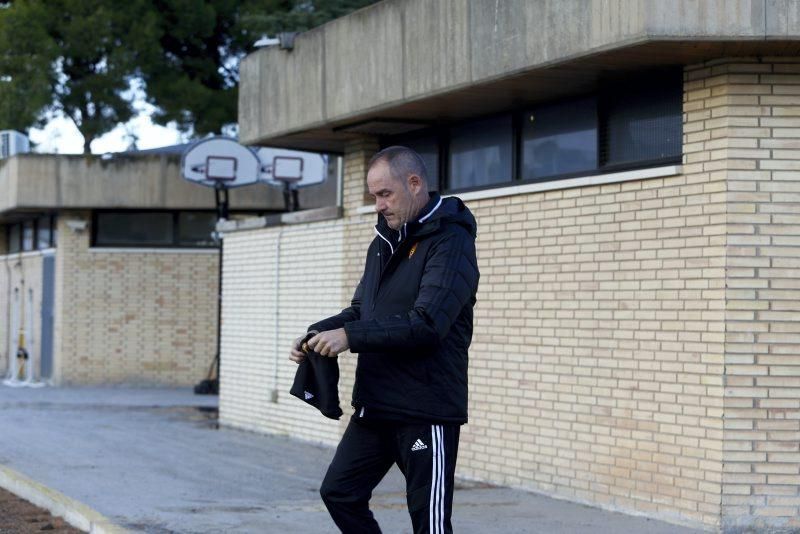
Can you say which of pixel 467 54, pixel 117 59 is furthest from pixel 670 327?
pixel 117 59

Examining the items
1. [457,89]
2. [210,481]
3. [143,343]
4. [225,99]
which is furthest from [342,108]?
[225,99]

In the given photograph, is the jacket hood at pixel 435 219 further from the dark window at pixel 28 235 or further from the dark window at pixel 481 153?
the dark window at pixel 28 235

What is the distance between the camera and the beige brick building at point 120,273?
23.5 metres

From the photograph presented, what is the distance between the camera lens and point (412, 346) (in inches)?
202

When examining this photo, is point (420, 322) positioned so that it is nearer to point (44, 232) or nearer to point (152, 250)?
point (152, 250)

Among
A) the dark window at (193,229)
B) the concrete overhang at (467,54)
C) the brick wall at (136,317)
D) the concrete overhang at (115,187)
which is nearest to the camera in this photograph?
the concrete overhang at (467,54)

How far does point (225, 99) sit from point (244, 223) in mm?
15406

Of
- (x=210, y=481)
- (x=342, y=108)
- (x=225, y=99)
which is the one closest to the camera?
(x=210, y=481)

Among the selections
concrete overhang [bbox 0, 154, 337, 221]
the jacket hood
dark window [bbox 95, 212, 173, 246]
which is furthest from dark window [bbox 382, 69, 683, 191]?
dark window [bbox 95, 212, 173, 246]

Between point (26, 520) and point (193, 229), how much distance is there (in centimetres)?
1507

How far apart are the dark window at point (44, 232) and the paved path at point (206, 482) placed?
7.72m

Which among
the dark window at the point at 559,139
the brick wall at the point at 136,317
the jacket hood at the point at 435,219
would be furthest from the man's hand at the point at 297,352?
the brick wall at the point at 136,317

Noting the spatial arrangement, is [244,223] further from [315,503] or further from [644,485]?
[644,485]

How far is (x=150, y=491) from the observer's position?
10.4 m
